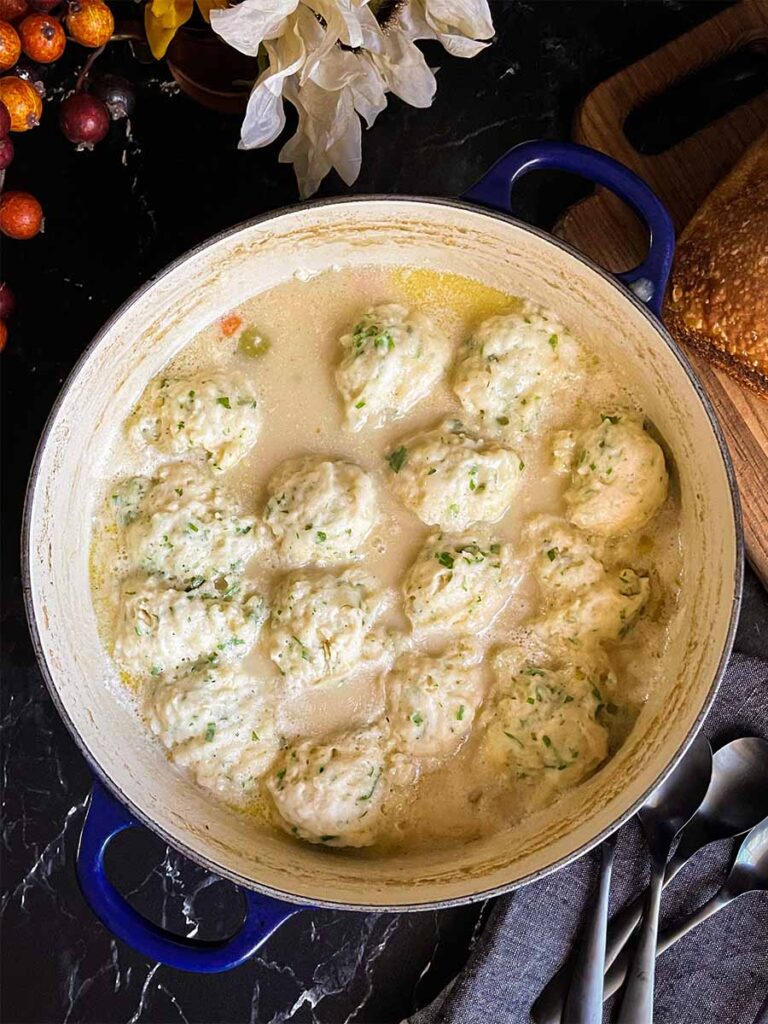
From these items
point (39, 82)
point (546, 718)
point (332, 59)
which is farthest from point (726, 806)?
point (39, 82)

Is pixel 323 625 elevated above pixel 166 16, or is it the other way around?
pixel 166 16

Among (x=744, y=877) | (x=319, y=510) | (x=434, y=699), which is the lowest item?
(x=744, y=877)

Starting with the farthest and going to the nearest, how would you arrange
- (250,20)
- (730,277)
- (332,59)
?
(730,277), (332,59), (250,20)

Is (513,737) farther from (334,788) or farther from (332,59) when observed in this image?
(332,59)

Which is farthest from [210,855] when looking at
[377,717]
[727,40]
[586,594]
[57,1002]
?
[727,40]

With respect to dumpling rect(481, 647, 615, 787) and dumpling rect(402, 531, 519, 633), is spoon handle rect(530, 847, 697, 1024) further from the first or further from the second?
dumpling rect(402, 531, 519, 633)

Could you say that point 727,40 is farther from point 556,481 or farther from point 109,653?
point 109,653
